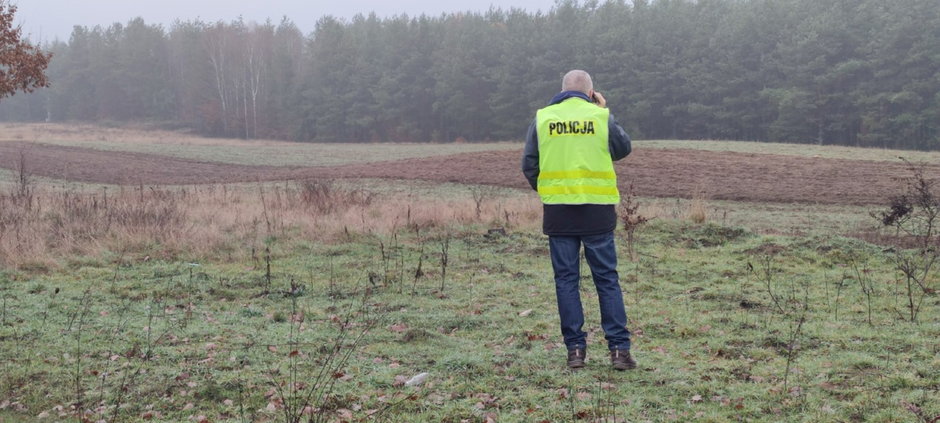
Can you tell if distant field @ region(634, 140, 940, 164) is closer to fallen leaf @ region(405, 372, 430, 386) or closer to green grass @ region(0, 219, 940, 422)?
green grass @ region(0, 219, 940, 422)

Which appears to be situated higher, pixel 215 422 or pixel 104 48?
pixel 104 48

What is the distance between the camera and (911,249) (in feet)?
36.3

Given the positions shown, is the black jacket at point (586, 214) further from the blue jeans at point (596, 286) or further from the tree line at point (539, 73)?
the tree line at point (539, 73)

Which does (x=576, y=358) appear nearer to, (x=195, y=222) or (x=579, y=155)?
(x=579, y=155)

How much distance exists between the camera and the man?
5648mm

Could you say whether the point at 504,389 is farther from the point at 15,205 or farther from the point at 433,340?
the point at 15,205

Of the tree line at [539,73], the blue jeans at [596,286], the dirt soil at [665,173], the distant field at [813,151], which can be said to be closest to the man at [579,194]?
the blue jeans at [596,286]

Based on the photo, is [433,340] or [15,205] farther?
[15,205]

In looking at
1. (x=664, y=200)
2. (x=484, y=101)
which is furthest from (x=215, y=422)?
(x=484, y=101)

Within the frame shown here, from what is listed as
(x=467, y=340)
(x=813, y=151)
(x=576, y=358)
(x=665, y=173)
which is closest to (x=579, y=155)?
(x=576, y=358)

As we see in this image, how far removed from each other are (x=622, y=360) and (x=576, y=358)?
33 cm

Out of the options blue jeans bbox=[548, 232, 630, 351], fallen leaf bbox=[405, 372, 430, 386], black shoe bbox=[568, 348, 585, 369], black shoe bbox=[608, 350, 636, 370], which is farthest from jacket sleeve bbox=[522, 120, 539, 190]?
fallen leaf bbox=[405, 372, 430, 386]

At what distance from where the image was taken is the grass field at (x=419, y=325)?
4.98 m

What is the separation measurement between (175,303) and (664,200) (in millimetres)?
16179
